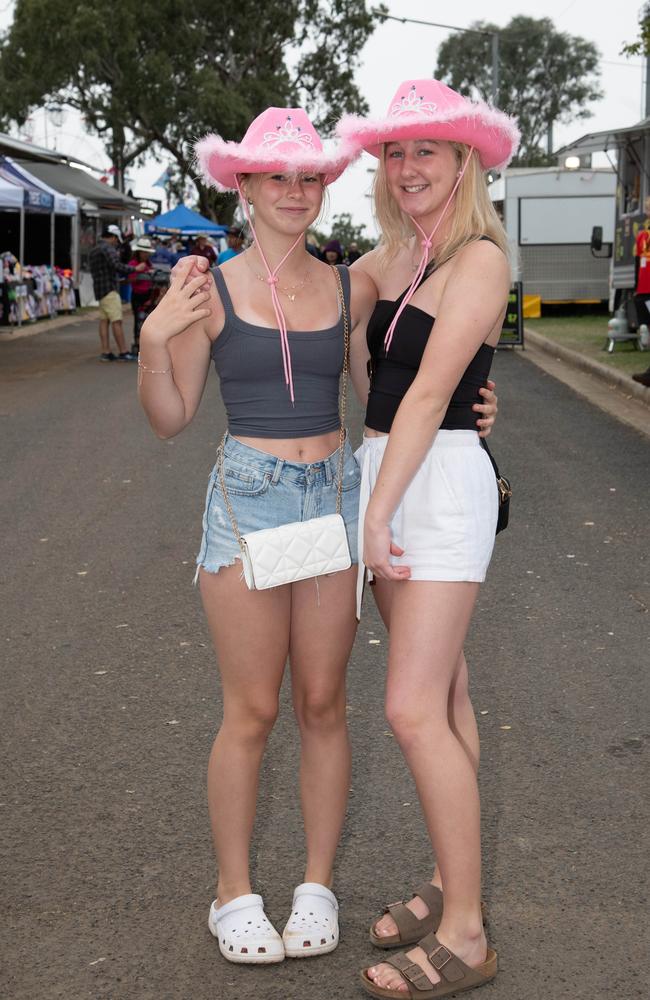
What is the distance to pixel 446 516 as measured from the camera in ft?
9.89

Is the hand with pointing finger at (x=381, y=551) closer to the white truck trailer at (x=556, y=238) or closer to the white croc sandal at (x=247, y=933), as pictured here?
the white croc sandal at (x=247, y=933)

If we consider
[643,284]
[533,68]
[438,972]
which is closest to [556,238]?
[643,284]

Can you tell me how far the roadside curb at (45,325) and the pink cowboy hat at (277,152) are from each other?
20.6 meters

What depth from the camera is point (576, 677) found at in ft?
17.1

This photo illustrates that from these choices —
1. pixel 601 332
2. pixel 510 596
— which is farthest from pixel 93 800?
pixel 601 332

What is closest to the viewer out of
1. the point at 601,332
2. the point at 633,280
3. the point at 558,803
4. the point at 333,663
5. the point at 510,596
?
the point at 333,663

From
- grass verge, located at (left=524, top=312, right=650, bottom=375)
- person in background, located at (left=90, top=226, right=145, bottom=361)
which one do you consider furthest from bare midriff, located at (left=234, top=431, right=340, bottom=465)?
person in background, located at (left=90, top=226, right=145, bottom=361)

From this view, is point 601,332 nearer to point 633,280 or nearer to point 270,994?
point 633,280

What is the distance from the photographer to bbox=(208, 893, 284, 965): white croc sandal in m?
3.15

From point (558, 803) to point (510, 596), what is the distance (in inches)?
95.7

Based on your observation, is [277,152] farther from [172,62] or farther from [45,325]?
[172,62]

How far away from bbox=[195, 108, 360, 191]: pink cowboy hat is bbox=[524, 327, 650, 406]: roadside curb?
10858 millimetres

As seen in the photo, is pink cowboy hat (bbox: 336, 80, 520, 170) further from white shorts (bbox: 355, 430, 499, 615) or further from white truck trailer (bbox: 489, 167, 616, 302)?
white truck trailer (bbox: 489, 167, 616, 302)

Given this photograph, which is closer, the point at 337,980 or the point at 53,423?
the point at 337,980
